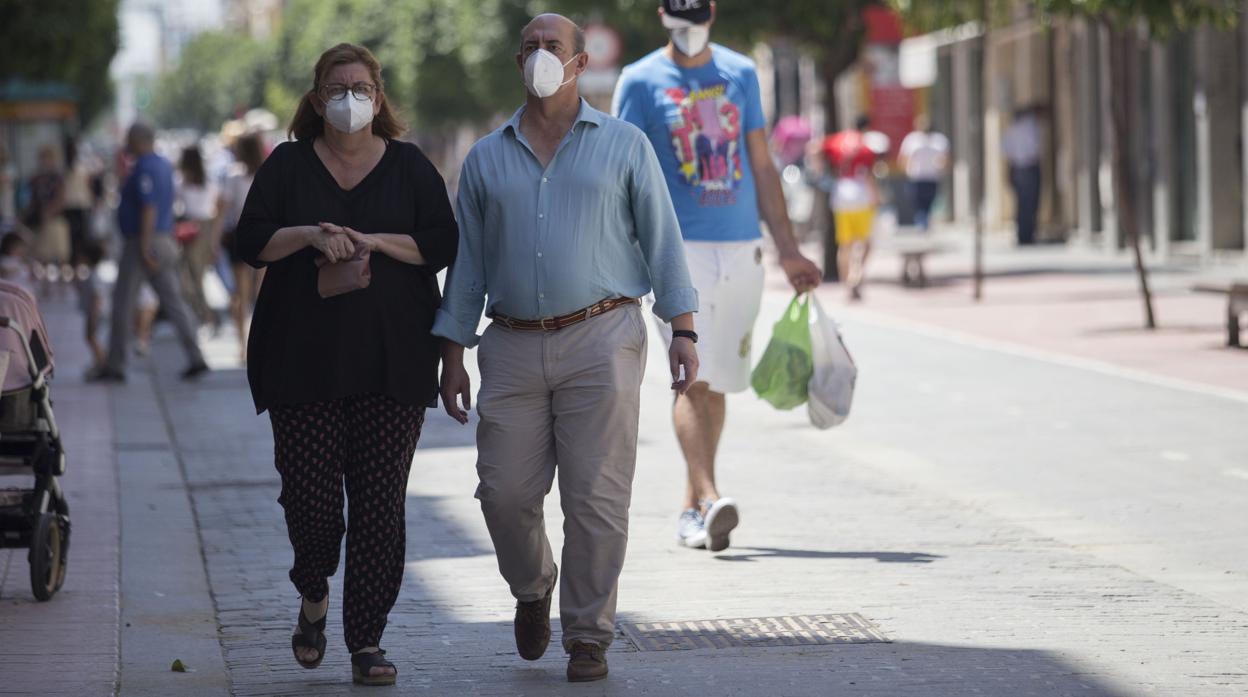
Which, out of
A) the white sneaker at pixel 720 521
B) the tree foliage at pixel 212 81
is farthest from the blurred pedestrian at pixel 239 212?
the tree foliage at pixel 212 81

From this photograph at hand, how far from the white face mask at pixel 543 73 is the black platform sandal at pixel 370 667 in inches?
61.2

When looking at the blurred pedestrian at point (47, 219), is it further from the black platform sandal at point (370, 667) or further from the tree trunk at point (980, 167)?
the black platform sandal at point (370, 667)

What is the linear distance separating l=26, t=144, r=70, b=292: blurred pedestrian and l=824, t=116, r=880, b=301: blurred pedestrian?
941cm

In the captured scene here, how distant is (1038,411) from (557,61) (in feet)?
22.3

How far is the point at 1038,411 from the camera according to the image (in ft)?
39.5

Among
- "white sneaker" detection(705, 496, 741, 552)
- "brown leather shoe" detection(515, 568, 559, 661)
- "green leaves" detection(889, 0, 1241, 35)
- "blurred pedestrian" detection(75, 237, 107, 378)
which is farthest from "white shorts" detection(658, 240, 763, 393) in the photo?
"blurred pedestrian" detection(75, 237, 107, 378)

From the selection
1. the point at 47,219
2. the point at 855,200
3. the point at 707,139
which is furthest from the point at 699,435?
the point at 47,219

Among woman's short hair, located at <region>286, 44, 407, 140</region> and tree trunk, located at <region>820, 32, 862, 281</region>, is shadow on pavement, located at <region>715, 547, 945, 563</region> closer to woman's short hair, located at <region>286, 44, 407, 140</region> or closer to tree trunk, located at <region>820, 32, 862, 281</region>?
woman's short hair, located at <region>286, 44, 407, 140</region>

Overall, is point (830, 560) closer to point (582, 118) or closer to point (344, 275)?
point (582, 118)

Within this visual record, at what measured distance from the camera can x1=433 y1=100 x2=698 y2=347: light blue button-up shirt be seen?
5809mm

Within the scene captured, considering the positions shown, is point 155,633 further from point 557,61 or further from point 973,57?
point 973,57

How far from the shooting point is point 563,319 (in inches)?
229

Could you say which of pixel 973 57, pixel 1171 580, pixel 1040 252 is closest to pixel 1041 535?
pixel 1171 580

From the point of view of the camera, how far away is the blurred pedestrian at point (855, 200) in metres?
21.5
